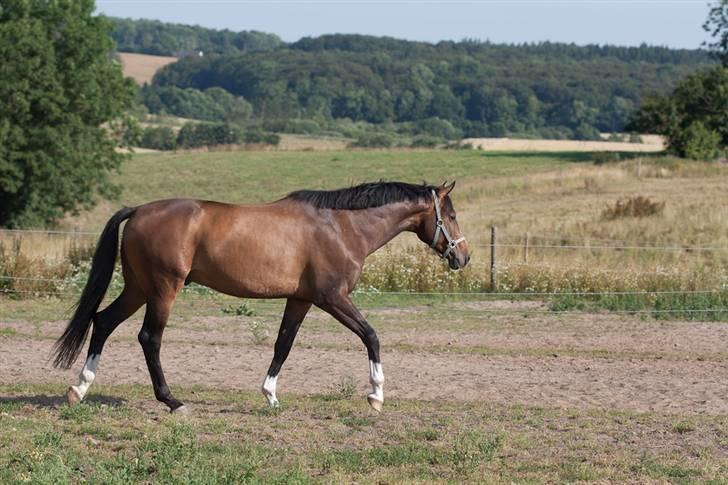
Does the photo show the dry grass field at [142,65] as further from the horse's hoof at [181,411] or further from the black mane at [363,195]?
the horse's hoof at [181,411]

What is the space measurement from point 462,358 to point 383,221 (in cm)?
365

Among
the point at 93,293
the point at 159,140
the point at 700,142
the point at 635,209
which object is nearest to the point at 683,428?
the point at 93,293

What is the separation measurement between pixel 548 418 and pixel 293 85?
145m

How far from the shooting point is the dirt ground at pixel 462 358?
10797mm

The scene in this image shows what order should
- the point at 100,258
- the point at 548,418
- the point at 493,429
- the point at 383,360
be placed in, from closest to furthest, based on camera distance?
1. the point at 493,429
2. the point at 548,418
3. the point at 100,258
4. the point at 383,360

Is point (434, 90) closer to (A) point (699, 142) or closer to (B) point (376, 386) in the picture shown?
(A) point (699, 142)

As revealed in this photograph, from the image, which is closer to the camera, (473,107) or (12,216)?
(12,216)

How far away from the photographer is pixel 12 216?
35.8 m

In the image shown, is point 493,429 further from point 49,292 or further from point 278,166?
point 278,166

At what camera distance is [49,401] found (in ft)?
30.6

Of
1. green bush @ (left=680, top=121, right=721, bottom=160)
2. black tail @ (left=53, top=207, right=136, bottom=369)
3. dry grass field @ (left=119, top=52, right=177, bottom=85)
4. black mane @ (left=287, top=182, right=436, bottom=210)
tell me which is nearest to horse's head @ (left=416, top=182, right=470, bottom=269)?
black mane @ (left=287, top=182, right=436, bottom=210)

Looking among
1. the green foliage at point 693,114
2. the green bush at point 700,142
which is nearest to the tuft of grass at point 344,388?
the green bush at point 700,142

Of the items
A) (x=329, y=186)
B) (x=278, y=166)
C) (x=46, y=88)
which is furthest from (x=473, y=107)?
(x=46, y=88)

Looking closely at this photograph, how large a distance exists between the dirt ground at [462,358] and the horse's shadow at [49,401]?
1323 mm
